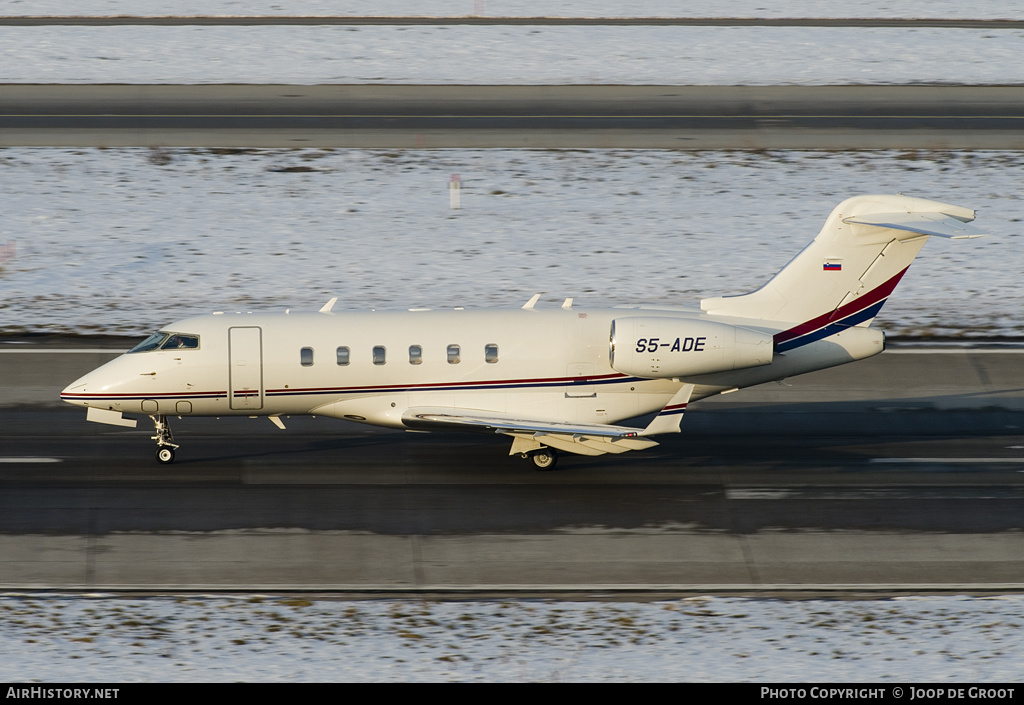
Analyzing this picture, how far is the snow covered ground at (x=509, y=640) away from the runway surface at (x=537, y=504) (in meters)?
0.93

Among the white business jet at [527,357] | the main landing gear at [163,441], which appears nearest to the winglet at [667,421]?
the white business jet at [527,357]

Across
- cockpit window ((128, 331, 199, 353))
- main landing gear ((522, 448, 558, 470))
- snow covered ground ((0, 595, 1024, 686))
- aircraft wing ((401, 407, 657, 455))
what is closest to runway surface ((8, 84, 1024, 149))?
cockpit window ((128, 331, 199, 353))

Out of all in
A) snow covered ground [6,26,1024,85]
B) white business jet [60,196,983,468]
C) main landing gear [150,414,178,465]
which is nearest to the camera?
white business jet [60,196,983,468]

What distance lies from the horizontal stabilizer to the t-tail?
0.03 meters

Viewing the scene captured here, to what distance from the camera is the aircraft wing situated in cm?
2472

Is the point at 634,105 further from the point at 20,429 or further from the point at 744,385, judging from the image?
the point at 20,429

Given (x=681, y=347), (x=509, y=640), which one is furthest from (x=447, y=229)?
(x=509, y=640)

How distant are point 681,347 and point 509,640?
7616 millimetres

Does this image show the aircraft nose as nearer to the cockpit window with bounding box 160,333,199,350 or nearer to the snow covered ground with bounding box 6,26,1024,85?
the cockpit window with bounding box 160,333,199,350

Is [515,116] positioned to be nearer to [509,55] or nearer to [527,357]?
[509,55]

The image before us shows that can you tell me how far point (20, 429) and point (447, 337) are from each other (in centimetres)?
906

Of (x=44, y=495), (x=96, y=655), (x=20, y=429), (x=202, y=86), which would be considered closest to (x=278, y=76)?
(x=202, y=86)

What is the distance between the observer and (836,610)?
20.3m

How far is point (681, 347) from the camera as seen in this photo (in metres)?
24.9
